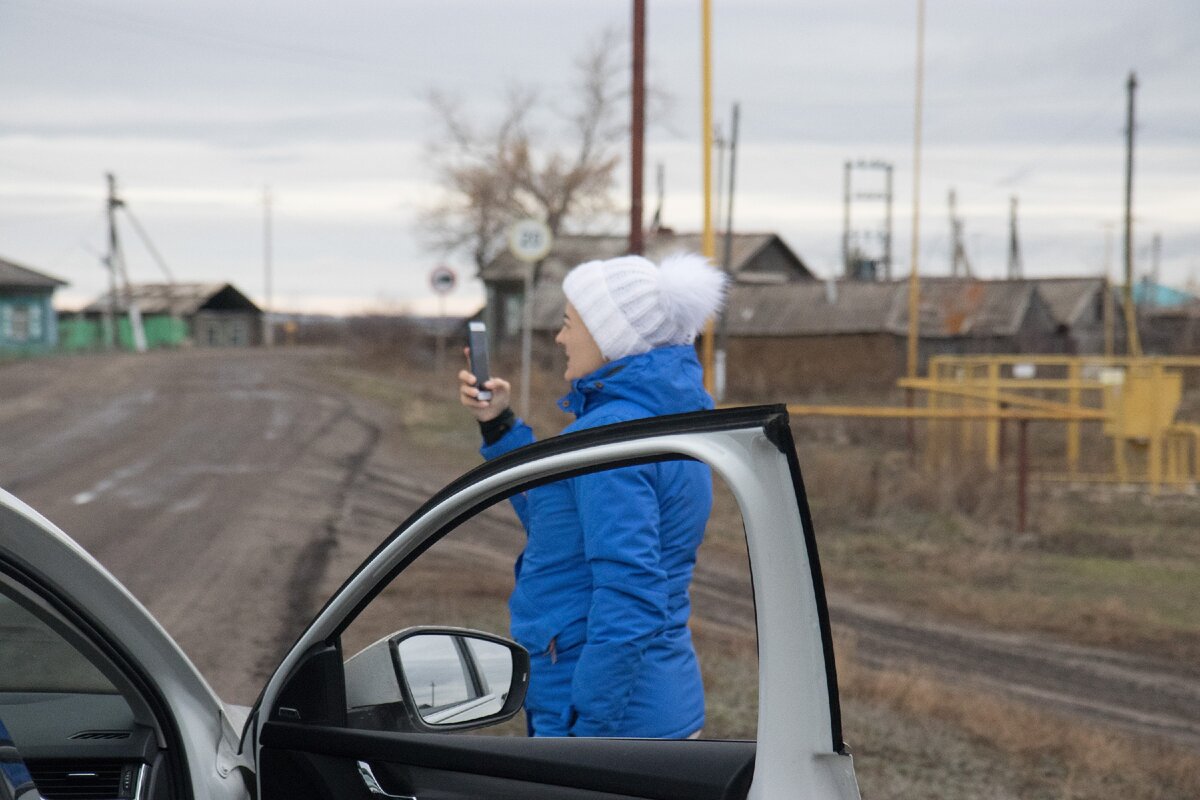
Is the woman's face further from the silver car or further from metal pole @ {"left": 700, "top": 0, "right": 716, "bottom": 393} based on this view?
metal pole @ {"left": 700, "top": 0, "right": 716, "bottom": 393}

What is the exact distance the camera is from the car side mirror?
219 cm

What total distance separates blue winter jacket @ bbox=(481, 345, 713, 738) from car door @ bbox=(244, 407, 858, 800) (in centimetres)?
39

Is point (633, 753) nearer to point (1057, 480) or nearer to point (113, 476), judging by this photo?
point (113, 476)

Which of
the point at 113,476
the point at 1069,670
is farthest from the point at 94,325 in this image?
the point at 1069,670

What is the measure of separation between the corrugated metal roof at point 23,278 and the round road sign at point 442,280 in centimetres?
3767

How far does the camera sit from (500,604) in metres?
8.38

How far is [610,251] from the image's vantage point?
4997 cm

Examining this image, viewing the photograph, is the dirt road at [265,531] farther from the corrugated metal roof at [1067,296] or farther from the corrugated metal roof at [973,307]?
the corrugated metal roof at [1067,296]

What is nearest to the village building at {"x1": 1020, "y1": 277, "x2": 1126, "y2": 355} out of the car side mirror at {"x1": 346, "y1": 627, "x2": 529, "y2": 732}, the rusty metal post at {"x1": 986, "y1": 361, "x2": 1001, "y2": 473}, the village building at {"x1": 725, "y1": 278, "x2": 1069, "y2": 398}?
the village building at {"x1": 725, "y1": 278, "x2": 1069, "y2": 398}

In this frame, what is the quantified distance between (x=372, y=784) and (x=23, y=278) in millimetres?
60339

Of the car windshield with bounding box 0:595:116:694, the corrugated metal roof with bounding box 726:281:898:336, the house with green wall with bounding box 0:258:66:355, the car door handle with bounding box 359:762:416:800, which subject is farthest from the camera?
the house with green wall with bounding box 0:258:66:355

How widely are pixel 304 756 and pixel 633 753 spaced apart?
1.79 feet

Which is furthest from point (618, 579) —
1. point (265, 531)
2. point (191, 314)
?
point (191, 314)

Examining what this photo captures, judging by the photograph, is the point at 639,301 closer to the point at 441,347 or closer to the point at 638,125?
the point at 638,125
